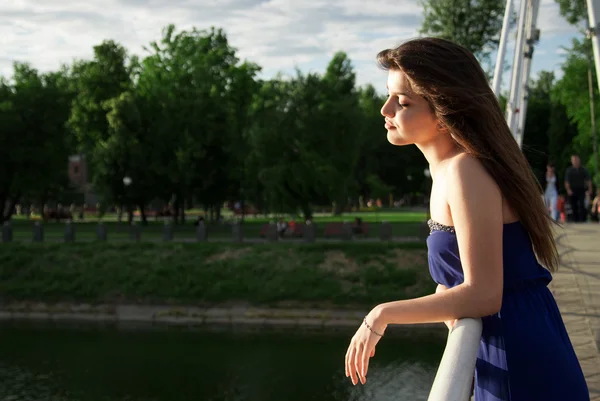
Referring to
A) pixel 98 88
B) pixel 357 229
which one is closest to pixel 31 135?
pixel 98 88

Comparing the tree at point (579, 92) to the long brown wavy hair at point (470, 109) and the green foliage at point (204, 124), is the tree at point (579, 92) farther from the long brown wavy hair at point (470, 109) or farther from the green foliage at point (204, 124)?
the long brown wavy hair at point (470, 109)

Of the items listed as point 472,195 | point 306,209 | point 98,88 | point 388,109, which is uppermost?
point 98,88

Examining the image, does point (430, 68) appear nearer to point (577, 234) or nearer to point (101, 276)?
point (577, 234)

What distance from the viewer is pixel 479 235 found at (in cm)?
197

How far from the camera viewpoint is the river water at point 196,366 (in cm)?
2023

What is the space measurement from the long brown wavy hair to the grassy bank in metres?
25.7

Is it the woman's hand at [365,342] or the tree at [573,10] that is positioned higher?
the tree at [573,10]

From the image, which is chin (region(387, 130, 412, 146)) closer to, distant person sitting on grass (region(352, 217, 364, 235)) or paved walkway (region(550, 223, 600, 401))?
paved walkway (region(550, 223, 600, 401))

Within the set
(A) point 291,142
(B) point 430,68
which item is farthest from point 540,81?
(B) point 430,68

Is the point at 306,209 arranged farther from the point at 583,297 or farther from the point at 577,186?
the point at 583,297

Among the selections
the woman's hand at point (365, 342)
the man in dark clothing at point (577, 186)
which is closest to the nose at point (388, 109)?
the woman's hand at point (365, 342)

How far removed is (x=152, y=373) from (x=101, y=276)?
27.7 ft

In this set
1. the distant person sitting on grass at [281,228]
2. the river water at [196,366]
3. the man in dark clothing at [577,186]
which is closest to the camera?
the river water at [196,366]

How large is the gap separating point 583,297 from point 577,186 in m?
16.1
